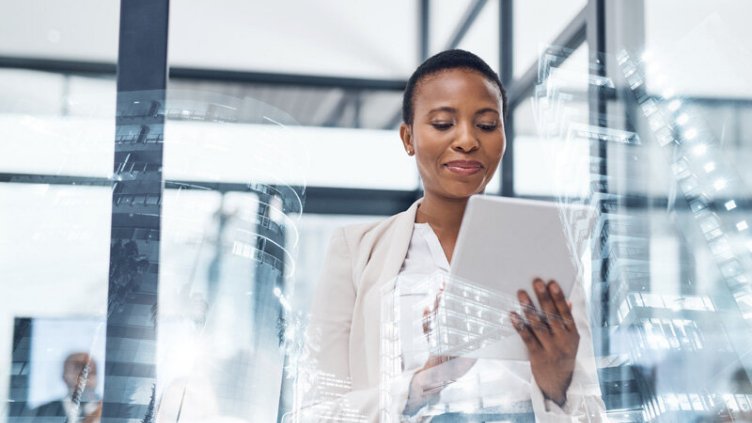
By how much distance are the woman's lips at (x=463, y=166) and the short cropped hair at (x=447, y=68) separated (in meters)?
0.07

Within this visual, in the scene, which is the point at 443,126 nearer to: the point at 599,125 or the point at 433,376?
the point at 433,376

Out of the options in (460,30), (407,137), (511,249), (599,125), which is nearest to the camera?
(511,249)

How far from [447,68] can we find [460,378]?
0.32m

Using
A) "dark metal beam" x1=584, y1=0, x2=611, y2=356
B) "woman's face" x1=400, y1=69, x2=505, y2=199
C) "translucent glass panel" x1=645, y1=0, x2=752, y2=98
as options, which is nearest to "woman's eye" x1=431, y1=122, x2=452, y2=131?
"woman's face" x1=400, y1=69, x2=505, y2=199

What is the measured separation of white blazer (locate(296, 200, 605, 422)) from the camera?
701mm

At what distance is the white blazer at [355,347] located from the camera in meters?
0.70

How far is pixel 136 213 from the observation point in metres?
0.75

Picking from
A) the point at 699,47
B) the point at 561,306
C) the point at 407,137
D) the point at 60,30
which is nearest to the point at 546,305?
the point at 561,306

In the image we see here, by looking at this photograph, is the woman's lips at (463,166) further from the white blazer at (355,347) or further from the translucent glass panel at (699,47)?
the translucent glass panel at (699,47)

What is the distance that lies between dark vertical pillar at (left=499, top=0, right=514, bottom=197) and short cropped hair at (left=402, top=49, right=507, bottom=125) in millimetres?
53

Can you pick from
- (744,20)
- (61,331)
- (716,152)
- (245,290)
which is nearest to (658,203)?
(716,152)

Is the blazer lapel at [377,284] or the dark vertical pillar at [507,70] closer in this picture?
the blazer lapel at [377,284]

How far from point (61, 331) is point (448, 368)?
0.39 meters

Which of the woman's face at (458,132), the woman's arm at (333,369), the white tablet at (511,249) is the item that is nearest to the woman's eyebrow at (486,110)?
the woman's face at (458,132)
